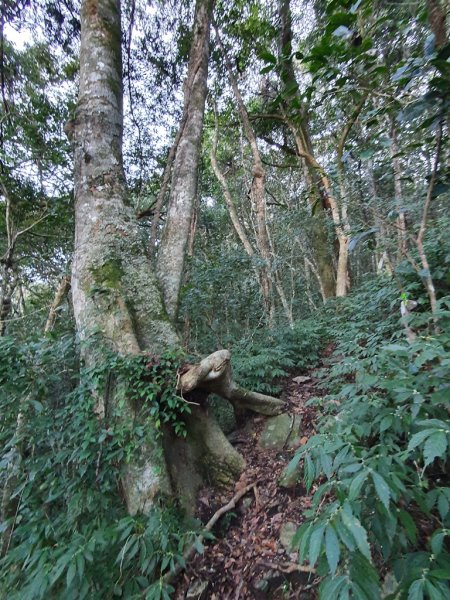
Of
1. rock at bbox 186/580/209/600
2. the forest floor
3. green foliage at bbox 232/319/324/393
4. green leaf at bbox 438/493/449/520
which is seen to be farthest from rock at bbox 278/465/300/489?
green leaf at bbox 438/493/449/520

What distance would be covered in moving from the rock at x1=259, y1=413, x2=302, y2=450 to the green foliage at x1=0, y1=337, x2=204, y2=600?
3.35ft

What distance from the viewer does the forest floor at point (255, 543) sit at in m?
1.98

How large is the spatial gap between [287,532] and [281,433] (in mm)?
939

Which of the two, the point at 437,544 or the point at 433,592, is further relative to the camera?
the point at 437,544

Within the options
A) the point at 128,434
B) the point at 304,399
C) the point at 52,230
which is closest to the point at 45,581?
the point at 128,434

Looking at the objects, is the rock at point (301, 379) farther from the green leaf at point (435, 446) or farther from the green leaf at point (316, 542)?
the green leaf at point (316, 542)

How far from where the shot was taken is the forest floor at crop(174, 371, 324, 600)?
1.98 m

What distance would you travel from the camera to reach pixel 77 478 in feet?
7.02

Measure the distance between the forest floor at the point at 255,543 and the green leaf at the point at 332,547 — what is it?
84cm

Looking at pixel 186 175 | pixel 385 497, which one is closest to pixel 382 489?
pixel 385 497

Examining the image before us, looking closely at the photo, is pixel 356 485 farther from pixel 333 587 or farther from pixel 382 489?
pixel 333 587

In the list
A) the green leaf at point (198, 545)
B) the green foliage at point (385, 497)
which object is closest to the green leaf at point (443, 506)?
the green foliage at point (385, 497)

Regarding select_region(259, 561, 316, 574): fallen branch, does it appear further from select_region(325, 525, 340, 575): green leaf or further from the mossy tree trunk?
select_region(325, 525, 340, 575): green leaf

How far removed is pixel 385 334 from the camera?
Result: 3811 mm
